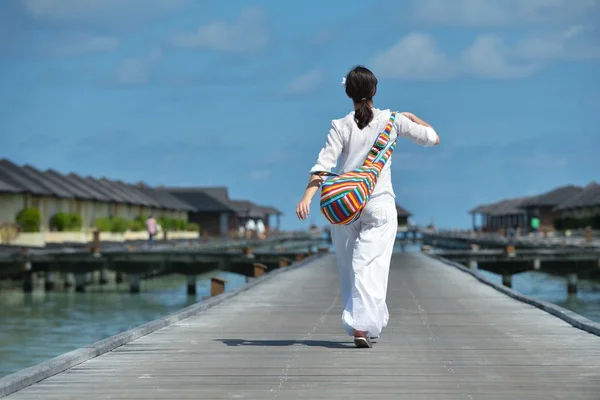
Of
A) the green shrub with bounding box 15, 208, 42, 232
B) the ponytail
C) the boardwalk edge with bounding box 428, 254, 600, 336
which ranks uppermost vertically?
the green shrub with bounding box 15, 208, 42, 232

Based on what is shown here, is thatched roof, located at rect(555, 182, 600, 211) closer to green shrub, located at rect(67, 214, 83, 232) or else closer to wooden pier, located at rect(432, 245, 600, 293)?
green shrub, located at rect(67, 214, 83, 232)

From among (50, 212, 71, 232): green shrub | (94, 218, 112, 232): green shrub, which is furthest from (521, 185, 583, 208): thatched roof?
(50, 212, 71, 232): green shrub

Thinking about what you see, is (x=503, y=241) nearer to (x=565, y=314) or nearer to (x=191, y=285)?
(x=191, y=285)

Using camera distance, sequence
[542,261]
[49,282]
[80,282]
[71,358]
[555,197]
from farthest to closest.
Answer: [555,197] < [49,282] < [80,282] < [542,261] < [71,358]

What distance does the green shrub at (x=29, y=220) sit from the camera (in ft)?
177

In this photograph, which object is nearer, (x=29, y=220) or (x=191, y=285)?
(x=191, y=285)

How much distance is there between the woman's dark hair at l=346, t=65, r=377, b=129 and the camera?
8.73 metres

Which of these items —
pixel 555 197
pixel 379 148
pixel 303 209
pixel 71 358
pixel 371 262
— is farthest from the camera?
pixel 555 197

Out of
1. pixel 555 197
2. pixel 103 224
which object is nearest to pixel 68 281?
pixel 103 224

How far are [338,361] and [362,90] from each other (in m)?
2.21

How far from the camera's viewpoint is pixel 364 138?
8.79 m

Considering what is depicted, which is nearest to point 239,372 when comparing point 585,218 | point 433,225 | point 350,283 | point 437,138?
point 350,283

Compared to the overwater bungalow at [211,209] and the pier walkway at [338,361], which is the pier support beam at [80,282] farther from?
the overwater bungalow at [211,209]

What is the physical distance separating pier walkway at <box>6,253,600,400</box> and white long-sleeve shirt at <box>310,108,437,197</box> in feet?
4.96
